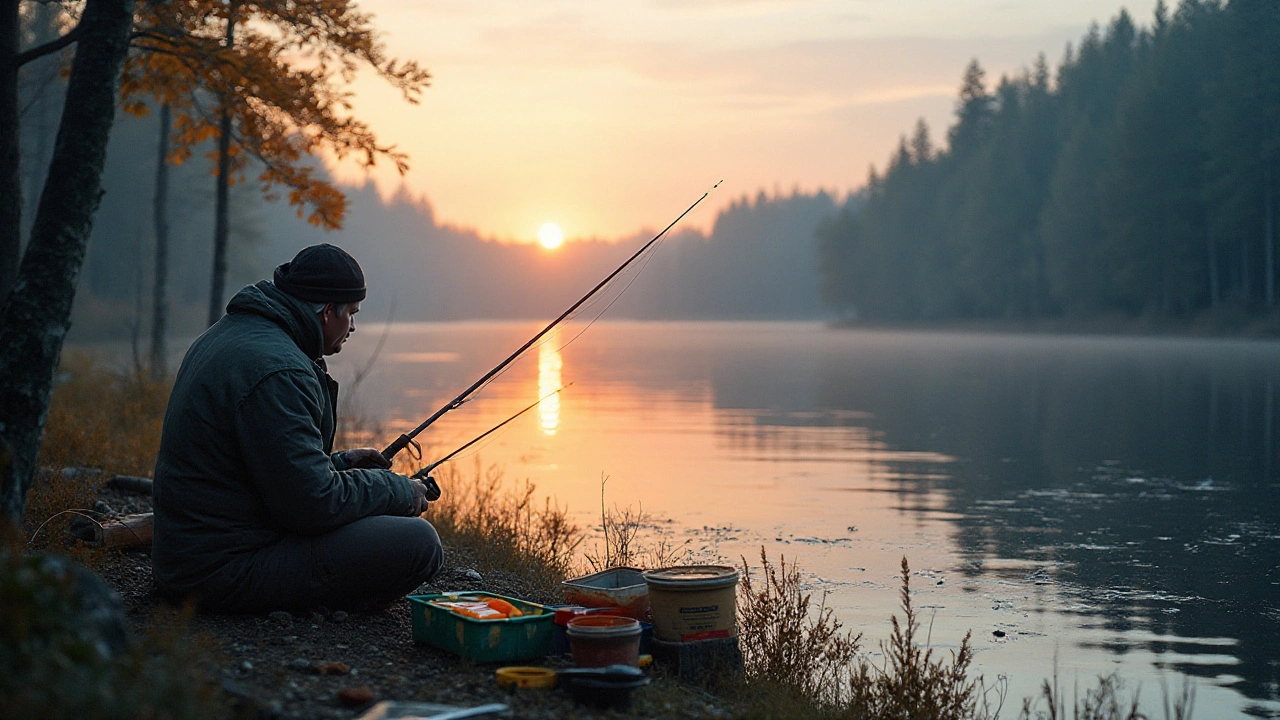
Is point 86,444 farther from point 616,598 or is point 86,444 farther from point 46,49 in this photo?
point 616,598

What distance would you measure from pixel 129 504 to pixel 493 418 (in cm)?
1048

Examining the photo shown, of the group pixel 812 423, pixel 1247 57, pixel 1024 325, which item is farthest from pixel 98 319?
pixel 1024 325

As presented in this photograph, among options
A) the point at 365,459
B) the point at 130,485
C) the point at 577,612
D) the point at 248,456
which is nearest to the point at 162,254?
the point at 130,485

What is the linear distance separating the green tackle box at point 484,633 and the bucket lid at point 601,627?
124 mm

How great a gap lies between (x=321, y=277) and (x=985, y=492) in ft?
27.6

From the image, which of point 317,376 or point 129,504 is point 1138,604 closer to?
point 317,376

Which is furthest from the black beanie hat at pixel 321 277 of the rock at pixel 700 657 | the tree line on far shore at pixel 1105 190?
the tree line on far shore at pixel 1105 190

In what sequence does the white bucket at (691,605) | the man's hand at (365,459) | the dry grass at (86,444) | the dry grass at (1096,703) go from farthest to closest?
the dry grass at (86,444), the man's hand at (365,459), the dry grass at (1096,703), the white bucket at (691,605)

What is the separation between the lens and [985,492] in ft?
37.6

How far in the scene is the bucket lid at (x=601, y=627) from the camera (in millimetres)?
4320

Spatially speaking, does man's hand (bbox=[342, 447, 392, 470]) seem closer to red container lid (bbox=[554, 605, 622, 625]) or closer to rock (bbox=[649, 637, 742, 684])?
red container lid (bbox=[554, 605, 622, 625])

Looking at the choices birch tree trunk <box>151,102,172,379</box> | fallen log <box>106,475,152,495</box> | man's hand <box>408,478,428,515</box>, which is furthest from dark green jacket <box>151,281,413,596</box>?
birch tree trunk <box>151,102,172,379</box>

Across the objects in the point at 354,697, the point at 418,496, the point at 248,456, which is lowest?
the point at 354,697

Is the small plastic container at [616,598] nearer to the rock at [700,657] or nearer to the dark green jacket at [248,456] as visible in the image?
the rock at [700,657]
